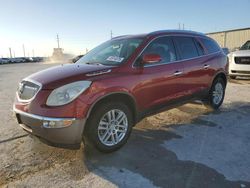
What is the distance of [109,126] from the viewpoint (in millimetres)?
4086

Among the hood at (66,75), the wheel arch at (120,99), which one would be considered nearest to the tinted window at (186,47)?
the wheel arch at (120,99)

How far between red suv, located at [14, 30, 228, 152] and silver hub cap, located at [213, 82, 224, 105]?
0.80 metres

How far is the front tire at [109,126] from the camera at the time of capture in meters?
3.82

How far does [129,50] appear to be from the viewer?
4.65 meters

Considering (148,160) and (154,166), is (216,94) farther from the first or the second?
(154,166)

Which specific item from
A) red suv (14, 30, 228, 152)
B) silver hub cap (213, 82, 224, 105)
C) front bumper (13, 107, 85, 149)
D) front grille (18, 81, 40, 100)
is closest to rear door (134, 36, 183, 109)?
red suv (14, 30, 228, 152)

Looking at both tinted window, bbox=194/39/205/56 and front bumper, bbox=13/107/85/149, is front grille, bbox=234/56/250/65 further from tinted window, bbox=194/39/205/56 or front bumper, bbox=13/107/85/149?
front bumper, bbox=13/107/85/149

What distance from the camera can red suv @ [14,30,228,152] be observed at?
357 centimetres

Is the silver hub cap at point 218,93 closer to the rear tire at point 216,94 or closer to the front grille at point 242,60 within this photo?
the rear tire at point 216,94

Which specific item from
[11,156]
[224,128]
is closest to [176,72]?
[224,128]

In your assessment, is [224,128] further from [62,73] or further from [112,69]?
[62,73]

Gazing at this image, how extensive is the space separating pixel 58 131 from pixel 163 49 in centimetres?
255

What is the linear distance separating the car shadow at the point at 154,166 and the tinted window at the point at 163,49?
4.77ft

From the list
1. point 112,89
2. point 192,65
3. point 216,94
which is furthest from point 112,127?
point 216,94
